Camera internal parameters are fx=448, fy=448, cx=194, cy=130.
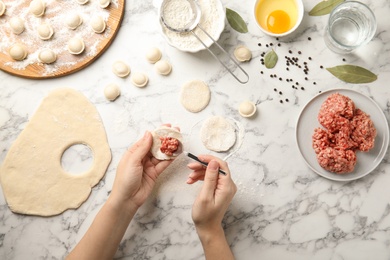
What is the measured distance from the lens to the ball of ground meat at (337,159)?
1639mm

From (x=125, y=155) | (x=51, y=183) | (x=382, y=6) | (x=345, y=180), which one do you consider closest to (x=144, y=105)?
(x=125, y=155)

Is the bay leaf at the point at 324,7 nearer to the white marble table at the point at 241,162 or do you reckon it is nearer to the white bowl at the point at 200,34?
the white marble table at the point at 241,162

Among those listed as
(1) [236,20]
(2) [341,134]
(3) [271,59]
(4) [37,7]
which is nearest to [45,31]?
(4) [37,7]

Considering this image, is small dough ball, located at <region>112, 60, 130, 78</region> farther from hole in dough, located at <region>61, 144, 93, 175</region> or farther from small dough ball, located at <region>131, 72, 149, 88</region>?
hole in dough, located at <region>61, 144, 93, 175</region>

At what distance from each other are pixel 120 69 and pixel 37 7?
41cm

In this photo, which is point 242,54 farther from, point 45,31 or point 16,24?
point 16,24

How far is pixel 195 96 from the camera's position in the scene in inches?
69.9

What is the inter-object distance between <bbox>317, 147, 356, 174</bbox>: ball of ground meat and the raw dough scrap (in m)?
0.83

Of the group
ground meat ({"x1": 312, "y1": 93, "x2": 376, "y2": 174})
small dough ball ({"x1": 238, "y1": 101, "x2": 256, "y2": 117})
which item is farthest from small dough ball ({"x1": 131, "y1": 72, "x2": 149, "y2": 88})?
ground meat ({"x1": 312, "y1": 93, "x2": 376, "y2": 174})

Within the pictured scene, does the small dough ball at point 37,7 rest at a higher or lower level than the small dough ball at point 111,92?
higher

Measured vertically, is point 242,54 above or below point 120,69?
above

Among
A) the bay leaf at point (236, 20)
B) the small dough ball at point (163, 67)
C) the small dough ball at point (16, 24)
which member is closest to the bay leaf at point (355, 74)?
the bay leaf at point (236, 20)

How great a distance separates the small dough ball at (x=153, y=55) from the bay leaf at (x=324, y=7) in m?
0.63

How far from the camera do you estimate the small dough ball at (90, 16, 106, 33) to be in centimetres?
175
